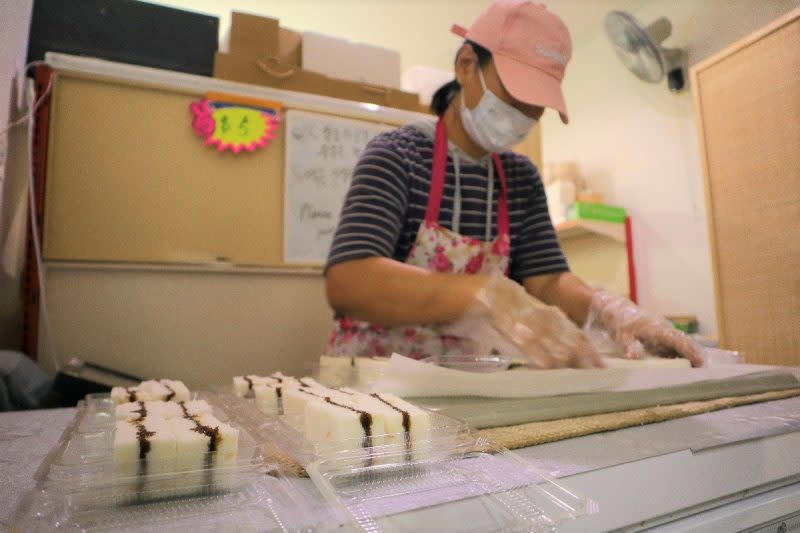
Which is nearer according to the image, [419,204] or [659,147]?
[419,204]

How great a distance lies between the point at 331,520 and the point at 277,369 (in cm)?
162

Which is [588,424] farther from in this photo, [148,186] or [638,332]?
[148,186]

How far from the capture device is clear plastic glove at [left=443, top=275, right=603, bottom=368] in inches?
38.1

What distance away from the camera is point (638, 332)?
49.2 inches

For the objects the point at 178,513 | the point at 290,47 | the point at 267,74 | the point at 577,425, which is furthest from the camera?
the point at 290,47

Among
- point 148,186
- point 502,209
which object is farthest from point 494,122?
point 148,186

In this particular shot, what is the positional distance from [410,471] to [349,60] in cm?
205

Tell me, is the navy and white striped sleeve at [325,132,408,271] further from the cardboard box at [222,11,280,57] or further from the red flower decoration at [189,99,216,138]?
the cardboard box at [222,11,280,57]

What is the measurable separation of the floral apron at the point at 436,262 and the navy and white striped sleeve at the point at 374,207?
103 millimetres

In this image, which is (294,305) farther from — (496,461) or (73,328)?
(496,461)

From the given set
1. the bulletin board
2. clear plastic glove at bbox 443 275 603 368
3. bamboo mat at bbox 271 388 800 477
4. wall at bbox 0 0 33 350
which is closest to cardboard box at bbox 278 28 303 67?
the bulletin board

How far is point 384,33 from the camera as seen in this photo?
385 cm

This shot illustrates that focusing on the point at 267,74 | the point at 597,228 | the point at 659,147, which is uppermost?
the point at 659,147

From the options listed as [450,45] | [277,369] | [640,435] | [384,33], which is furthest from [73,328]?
[450,45]
